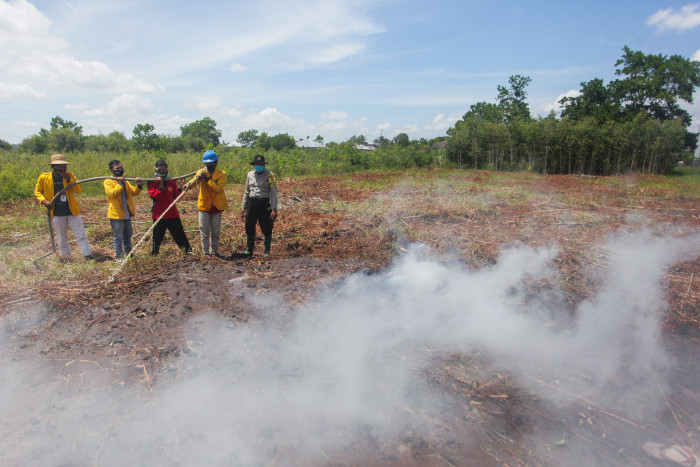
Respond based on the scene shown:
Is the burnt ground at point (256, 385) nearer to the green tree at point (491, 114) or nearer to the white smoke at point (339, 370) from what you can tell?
the white smoke at point (339, 370)

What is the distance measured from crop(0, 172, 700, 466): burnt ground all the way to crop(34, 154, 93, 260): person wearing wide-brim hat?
0.37 m

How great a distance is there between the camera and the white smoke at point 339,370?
2.39 metres

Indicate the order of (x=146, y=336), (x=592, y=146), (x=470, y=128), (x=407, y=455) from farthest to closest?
(x=470, y=128) < (x=592, y=146) < (x=146, y=336) < (x=407, y=455)

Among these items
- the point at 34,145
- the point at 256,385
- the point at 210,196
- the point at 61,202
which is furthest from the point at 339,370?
the point at 34,145

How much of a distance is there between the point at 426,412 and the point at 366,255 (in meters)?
3.49

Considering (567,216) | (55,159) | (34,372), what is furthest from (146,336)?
(567,216)

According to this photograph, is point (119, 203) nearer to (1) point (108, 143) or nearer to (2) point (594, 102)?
(1) point (108, 143)

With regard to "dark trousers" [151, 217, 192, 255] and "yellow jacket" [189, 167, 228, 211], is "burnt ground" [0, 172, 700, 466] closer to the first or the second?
"dark trousers" [151, 217, 192, 255]

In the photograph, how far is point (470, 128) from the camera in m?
28.6

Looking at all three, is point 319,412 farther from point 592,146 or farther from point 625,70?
point 625,70

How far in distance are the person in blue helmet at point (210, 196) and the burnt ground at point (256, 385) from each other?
0.43m

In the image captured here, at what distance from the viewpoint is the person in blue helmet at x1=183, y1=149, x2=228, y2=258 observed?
206 inches

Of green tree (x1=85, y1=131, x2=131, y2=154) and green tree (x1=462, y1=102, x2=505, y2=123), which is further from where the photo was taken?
green tree (x1=462, y1=102, x2=505, y2=123)

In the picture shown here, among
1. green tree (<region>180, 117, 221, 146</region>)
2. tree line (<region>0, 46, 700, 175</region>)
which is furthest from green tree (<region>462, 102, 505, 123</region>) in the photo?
green tree (<region>180, 117, 221, 146</region>)
